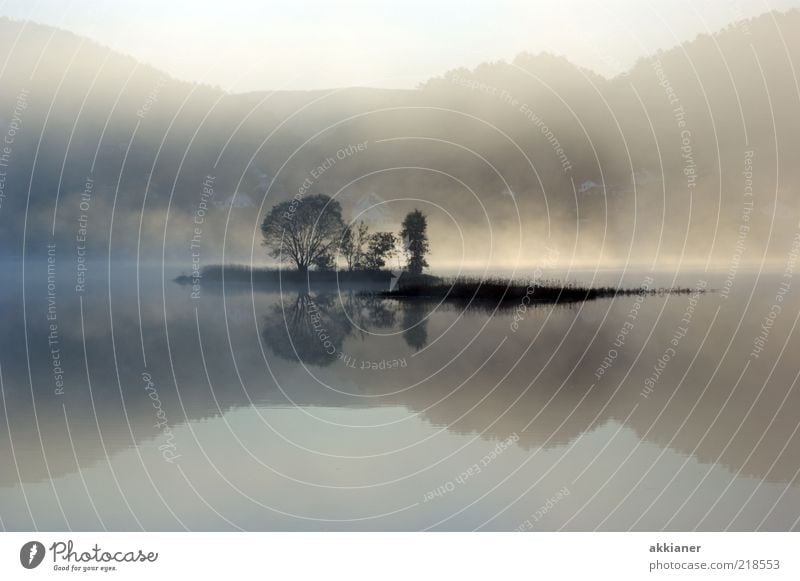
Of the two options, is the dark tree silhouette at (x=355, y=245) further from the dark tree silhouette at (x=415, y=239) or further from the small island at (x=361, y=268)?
the dark tree silhouette at (x=415, y=239)

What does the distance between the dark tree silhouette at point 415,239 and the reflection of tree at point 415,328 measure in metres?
0.26

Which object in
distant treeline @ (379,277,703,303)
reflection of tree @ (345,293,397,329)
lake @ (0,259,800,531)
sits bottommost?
lake @ (0,259,800,531)

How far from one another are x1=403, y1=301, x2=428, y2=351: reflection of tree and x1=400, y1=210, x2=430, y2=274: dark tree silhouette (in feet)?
0.86

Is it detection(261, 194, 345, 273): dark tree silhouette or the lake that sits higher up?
detection(261, 194, 345, 273): dark tree silhouette

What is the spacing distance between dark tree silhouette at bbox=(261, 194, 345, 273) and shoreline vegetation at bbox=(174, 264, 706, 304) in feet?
0.31

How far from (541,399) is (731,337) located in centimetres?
127

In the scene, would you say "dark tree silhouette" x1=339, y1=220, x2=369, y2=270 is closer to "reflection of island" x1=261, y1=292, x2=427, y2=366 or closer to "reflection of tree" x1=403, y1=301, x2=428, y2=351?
"reflection of island" x1=261, y1=292, x2=427, y2=366

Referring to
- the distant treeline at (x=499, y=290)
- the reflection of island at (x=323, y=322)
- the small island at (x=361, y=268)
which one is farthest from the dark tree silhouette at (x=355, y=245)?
the distant treeline at (x=499, y=290)

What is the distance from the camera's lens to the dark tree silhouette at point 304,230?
5.07 meters

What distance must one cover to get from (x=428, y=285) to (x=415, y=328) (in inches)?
11.2

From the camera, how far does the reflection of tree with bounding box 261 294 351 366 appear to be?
511 centimetres

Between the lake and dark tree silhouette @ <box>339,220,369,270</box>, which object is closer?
the lake

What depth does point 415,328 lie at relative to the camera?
5.15 metres

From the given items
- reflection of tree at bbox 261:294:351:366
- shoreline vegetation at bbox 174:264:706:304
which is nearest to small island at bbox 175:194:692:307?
shoreline vegetation at bbox 174:264:706:304
